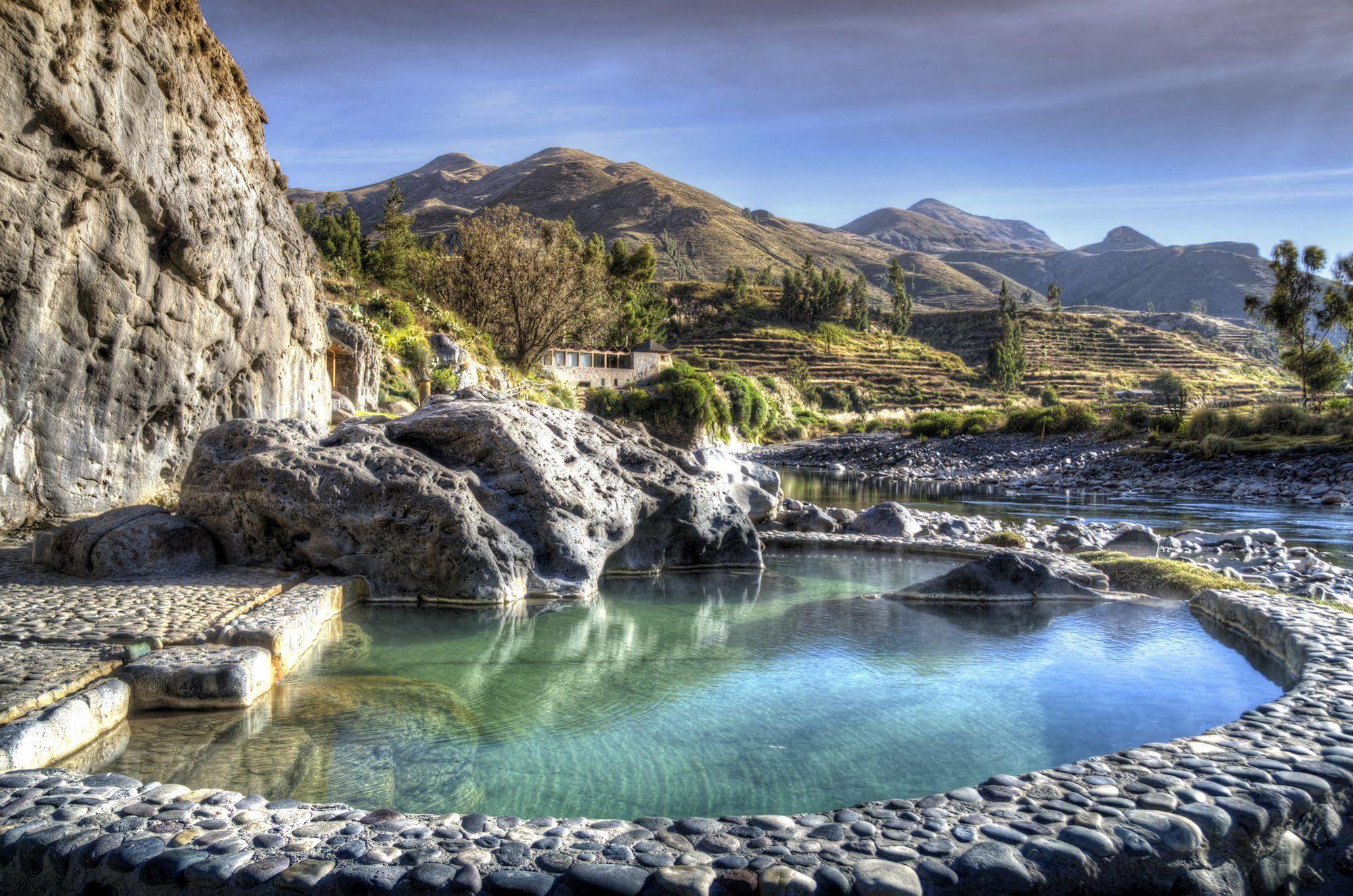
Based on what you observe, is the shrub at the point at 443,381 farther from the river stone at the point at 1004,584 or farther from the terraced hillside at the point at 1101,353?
the terraced hillside at the point at 1101,353

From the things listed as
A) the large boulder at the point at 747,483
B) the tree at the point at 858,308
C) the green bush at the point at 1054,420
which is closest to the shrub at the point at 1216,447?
the green bush at the point at 1054,420

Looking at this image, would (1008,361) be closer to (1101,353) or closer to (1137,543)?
(1101,353)

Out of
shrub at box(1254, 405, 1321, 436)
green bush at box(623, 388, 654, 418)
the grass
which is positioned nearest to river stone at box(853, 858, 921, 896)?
the grass

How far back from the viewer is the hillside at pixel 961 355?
82250 mm

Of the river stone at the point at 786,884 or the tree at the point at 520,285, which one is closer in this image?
the river stone at the point at 786,884

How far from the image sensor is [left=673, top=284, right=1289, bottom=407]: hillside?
270ft

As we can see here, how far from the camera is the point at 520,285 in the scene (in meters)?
35.4

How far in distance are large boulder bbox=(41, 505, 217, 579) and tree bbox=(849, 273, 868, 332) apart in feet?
335

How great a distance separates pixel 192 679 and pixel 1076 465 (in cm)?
4041

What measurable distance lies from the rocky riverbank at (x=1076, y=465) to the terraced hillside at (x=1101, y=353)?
33992 millimetres

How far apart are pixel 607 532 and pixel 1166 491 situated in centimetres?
2785

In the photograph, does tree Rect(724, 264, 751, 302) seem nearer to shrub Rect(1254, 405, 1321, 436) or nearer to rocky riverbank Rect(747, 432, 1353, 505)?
rocky riverbank Rect(747, 432, 1353, 505)

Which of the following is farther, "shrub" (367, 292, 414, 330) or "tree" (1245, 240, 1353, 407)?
"tree" (1245, 240, 1353, 407)

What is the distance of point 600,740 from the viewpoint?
19.6 feet
